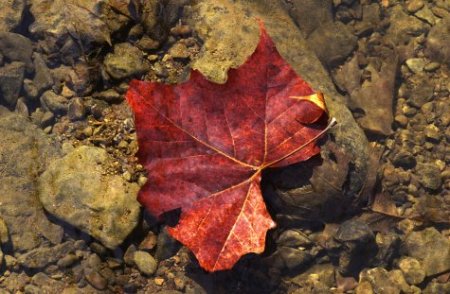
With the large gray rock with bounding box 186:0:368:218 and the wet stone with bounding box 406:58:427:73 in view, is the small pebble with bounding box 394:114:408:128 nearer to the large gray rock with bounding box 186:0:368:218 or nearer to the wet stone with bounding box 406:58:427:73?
the wet stone with bounding box 406:58:427:73

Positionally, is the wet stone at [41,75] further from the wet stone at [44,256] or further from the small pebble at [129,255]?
the small pebble at [129,255]

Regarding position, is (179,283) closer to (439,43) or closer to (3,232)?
(3,232)

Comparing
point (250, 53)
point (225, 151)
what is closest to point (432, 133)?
point (250, 53)

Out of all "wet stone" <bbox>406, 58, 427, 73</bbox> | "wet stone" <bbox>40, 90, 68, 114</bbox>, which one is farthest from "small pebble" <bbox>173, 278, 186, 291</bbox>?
"wet stone" <bbox>406, 58, 427, 73</bbox>

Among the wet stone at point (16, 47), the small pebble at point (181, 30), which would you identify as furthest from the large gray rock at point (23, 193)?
the small pebble at point (181, 30)

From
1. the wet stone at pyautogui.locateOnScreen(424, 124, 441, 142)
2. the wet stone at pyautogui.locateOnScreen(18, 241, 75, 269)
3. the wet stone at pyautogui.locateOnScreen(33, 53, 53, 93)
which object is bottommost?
the wet stone at pyautogui.locateOnScreen(18, 241, 75, 269)
